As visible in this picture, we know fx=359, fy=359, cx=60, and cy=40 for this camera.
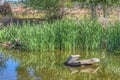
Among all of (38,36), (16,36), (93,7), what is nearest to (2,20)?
(93,7)

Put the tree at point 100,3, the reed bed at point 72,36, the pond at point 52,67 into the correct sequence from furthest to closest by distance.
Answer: the tree at point 100,3
the reed bed at point 72,36
the pond at point 52,67

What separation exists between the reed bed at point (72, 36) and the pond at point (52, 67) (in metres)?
0.33

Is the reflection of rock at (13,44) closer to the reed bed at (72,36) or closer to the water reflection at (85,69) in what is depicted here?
the reed bed at (72,36)

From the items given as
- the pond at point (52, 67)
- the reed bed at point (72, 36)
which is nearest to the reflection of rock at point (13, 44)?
the reed bed at point (72, 36)

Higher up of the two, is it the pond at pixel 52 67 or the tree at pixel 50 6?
the tree at pixel 50 6

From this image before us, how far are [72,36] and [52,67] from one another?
106 inches

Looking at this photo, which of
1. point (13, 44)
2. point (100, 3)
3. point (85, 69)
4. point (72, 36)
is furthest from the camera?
point (100, 3)

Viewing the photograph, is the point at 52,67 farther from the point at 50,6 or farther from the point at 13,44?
the point at 50,6

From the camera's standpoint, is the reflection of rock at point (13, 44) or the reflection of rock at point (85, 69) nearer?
the reflection of rock at point (85, 69)

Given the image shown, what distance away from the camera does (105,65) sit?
10.2 meters

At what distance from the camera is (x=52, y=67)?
9.88 metres

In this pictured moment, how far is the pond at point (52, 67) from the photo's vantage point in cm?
873

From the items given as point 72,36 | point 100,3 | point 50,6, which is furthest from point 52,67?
point 50,6

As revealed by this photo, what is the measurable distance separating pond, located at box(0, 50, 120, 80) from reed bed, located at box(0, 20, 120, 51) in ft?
1.10
